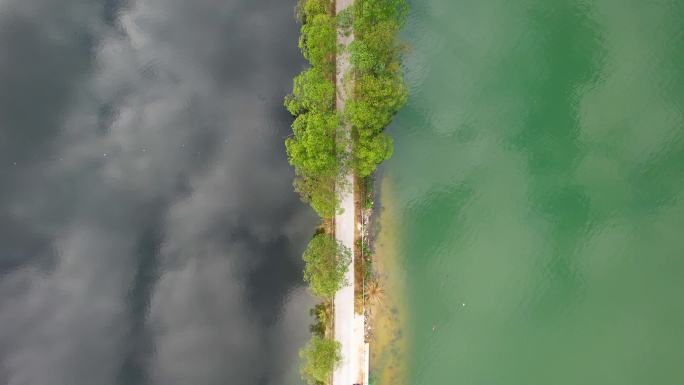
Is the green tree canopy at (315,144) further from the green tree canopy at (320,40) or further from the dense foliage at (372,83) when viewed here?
the green tree canopy at (320,40)

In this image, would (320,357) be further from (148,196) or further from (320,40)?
(320,40)

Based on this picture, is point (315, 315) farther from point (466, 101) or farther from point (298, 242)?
point (466, 101)

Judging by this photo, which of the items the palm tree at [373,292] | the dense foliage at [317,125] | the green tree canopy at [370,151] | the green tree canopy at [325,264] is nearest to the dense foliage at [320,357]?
the green tree canopy at [325,264]

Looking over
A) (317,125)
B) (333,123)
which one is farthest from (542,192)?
(317,125)

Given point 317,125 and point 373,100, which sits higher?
point 373,100

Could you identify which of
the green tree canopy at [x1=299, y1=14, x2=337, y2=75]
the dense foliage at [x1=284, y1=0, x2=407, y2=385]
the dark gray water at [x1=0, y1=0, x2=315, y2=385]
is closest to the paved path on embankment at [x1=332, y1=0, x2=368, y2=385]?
the dense foliage at [x1=284, y1=0, x2=407, y2=385]

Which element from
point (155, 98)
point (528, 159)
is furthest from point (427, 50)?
point (155, 98)
